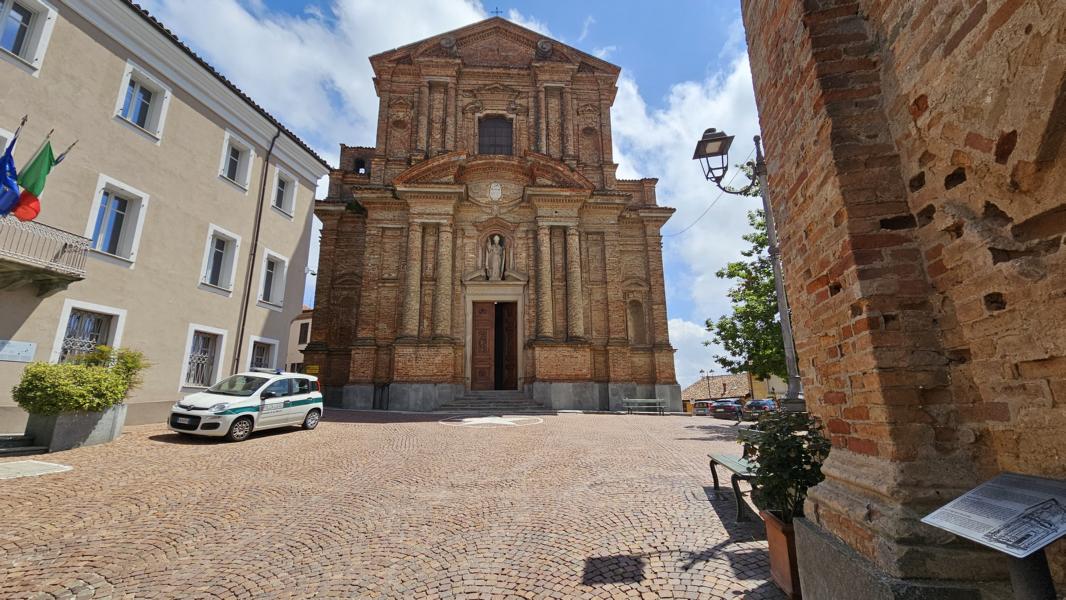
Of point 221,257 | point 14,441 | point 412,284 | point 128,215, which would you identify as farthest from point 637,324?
point 14,441

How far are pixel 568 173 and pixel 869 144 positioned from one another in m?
17.2

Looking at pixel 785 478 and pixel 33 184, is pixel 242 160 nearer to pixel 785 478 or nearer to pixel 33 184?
pixel 33 184

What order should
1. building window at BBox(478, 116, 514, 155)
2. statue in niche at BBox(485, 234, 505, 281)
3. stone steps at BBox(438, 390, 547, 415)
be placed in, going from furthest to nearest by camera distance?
building window at BBox(478, 116, 514, 155)
statue in niche at BBox(485, 234, 505, 281)
stone steps at BBox(438, 390, 547, 415)

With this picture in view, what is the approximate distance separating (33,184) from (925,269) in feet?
45.9

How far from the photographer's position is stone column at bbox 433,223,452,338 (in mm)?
17469

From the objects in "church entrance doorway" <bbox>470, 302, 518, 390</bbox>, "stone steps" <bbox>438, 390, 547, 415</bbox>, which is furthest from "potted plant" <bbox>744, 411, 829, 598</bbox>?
"church entrance doorway" <bbox>470, 302, 518, 390</bbox>

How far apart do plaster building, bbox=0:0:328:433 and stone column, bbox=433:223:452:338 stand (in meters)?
5.33

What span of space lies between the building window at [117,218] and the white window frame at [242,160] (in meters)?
2.79

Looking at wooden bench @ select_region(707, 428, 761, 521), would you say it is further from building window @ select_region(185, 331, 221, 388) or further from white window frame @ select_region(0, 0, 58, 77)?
white window frame @ select_region(0, 0, 58, 77)

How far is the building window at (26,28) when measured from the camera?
30.9 ft

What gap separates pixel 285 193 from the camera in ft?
53.9

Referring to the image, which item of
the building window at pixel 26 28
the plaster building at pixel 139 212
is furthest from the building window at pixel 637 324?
the building window at pixel 26 28

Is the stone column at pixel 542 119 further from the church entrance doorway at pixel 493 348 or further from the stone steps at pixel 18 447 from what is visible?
the stone steps at pixel 18 447

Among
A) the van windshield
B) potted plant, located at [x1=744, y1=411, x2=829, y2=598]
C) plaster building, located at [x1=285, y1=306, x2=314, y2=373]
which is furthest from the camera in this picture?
plaster building, located at [x1=285, y1=306, x2=314, y2=373]
